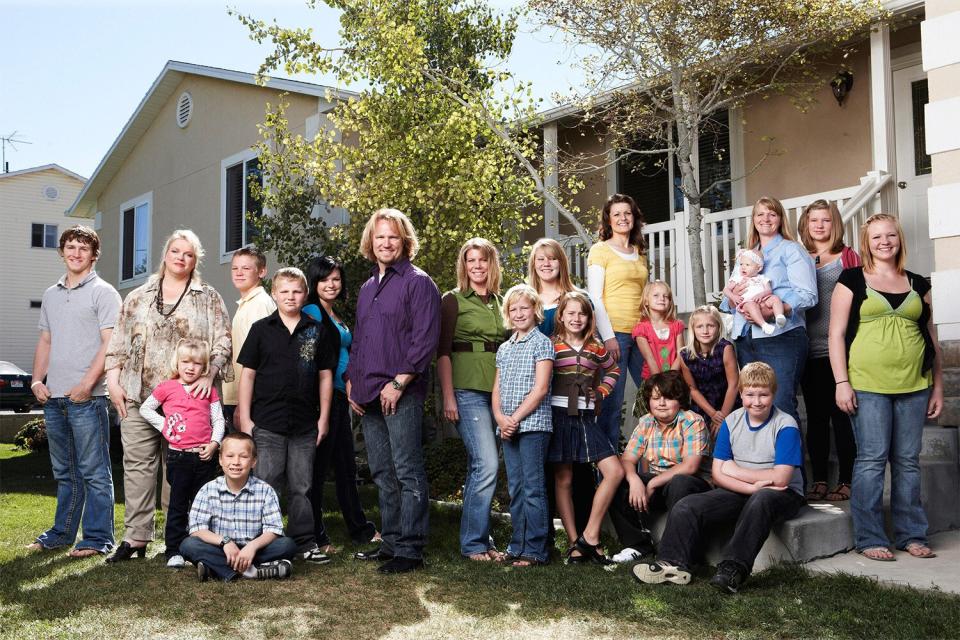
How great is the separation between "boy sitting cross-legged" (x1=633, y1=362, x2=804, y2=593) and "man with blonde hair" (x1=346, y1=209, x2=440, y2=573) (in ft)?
4.01

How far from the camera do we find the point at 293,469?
525 centimetres

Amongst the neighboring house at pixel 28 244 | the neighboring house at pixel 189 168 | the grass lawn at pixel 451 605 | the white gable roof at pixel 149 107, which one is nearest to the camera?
the grass lawn at pixel 451 605

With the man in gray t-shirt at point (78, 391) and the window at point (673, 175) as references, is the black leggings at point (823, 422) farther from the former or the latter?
the window at point (673, 175)

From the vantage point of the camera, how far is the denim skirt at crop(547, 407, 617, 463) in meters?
5.16

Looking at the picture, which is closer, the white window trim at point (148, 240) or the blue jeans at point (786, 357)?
the blue jeans at point (786, 357)

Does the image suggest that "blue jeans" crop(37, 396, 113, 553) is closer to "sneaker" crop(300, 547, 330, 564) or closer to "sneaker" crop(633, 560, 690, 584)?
"sneaker" crop(300, 547, 330, 564)

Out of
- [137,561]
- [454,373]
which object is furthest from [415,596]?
[137,561]

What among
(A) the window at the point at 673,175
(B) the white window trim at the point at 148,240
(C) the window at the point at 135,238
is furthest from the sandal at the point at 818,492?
(C) the window at the point at 135,238

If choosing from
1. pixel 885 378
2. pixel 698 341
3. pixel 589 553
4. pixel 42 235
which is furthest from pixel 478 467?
pixel 42 235

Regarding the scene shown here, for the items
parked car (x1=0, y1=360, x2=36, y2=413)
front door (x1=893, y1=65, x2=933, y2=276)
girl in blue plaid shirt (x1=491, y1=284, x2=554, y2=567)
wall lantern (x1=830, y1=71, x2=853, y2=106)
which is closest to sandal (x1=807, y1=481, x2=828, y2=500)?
girl in blue plaid shirt (x1=491, y1=284, x2=554, y2=567)

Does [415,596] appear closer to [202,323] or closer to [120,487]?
[202,323]

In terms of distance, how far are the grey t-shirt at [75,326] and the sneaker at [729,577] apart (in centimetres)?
370

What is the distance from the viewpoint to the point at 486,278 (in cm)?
537

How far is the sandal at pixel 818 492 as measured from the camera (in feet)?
18.0
